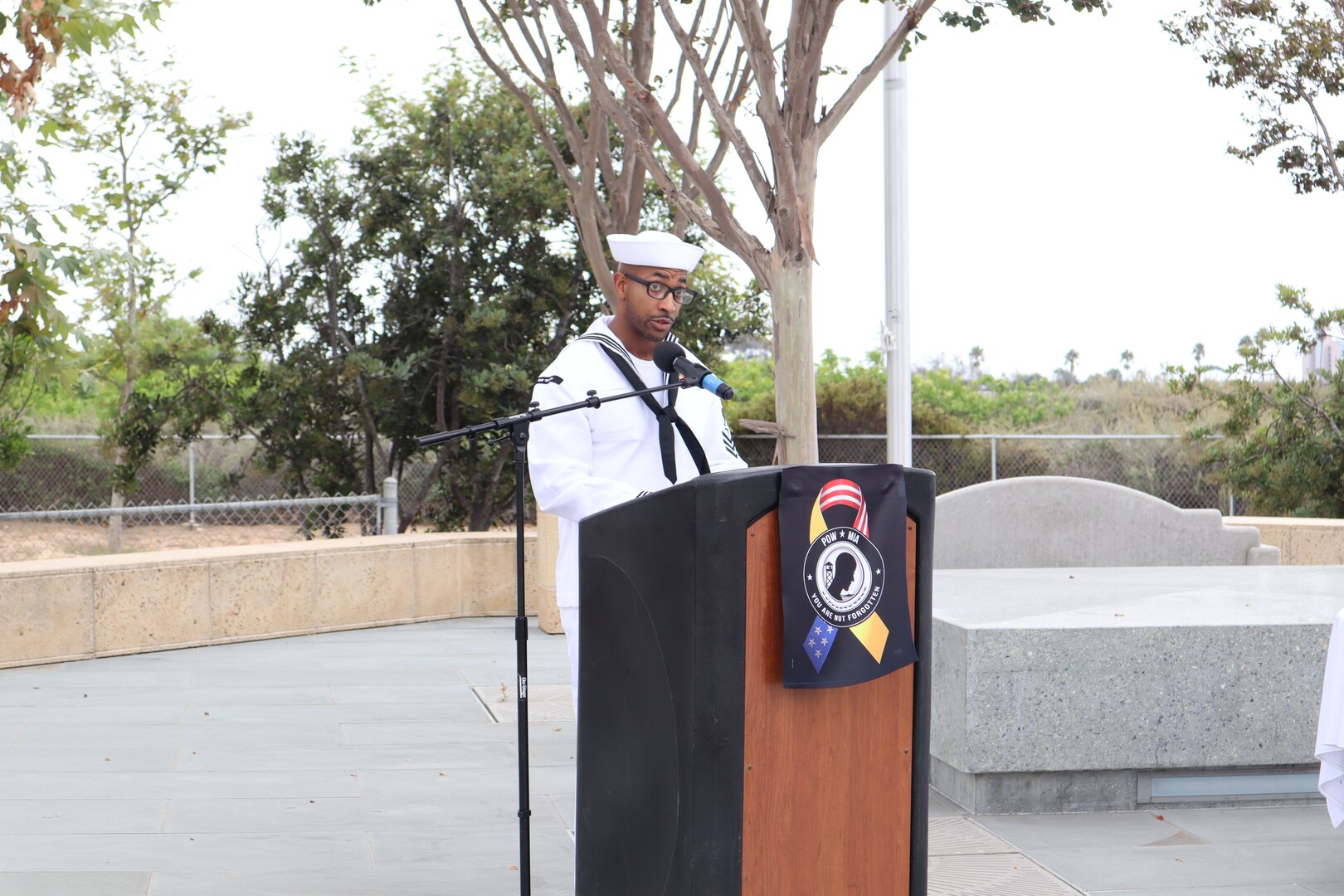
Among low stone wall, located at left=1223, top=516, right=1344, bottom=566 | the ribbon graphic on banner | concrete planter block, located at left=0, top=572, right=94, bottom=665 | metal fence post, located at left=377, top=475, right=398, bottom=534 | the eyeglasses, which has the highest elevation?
the eyeglasses

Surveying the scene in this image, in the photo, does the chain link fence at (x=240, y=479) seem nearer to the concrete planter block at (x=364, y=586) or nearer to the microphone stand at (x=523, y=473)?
the concrete planter block at (x=364, y=586)

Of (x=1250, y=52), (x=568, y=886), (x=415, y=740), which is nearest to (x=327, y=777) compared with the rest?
(x=415, y=740)

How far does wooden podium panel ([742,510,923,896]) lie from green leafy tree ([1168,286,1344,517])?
12.4 metres

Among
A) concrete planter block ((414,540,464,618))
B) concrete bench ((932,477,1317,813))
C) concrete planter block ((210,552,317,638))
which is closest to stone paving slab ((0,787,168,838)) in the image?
concrete bench ((932,477,1317,813))

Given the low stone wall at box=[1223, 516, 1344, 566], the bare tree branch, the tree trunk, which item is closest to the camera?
the tree trunk

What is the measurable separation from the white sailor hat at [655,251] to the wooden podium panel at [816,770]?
121cm

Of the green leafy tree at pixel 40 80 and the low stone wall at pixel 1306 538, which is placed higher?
the green leafy tree at pixel 40 80

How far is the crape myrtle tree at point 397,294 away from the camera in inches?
523

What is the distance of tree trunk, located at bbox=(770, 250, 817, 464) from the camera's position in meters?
6.96

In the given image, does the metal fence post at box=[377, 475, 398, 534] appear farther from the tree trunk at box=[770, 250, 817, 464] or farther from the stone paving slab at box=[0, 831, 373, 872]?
the stone paving slab at box=[0, 831, 373, 872]

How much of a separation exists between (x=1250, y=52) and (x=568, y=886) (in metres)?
12.8

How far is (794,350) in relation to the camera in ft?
23.0

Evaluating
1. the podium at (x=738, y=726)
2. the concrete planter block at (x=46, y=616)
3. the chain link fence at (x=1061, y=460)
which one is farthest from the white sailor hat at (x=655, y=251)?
the chain link fence at (x=1061, y=460)

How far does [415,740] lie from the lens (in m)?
6.85
